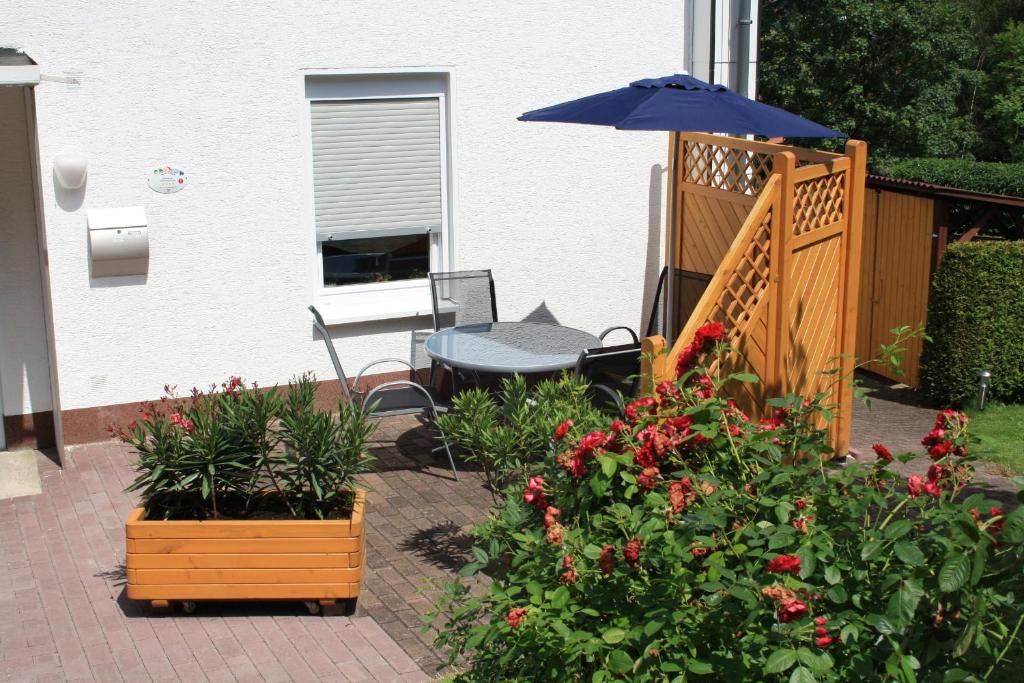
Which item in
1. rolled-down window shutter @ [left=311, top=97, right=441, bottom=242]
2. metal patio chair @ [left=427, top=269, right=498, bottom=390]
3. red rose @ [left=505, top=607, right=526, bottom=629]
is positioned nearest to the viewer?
red rose @ [left=505, top=607, right=526, bottom=629]

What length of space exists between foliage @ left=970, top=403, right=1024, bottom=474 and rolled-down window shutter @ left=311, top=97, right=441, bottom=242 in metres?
4.75

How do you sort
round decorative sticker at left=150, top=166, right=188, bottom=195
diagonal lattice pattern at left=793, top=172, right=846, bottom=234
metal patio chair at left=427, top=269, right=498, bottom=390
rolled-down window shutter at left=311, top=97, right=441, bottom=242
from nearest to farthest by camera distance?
diagonal lattice pattern at left=793, top=172, right=846, bottom=234 < round decorative sticker at left=150, top=166, right=188, bottom=195 < rolled-down window shutter at left=311, top=97, right=441, bottom=242 < metal patio chair at left=427, top=269, right=498, bottom=390

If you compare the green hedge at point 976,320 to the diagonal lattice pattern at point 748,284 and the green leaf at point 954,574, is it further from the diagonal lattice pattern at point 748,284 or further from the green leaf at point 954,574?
the green leaf at point 954,574

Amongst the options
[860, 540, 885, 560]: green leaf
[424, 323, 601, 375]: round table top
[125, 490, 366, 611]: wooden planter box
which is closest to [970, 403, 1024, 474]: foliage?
[424, 323, 601, 375]: round table top

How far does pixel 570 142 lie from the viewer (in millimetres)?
9961

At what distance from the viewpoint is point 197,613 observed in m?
5.94

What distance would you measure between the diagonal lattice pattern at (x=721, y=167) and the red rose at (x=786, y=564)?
613 cm

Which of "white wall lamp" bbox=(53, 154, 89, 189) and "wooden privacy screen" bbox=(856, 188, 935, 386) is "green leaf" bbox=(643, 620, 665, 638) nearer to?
"white wall lamp" bbox=(53, 154, 89, 189)

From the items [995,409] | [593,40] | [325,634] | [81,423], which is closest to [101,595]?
[325,634]

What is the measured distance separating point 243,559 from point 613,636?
3008 millimetres

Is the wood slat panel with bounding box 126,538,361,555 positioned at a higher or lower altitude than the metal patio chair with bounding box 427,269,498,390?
lower

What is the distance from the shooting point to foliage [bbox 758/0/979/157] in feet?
85.7

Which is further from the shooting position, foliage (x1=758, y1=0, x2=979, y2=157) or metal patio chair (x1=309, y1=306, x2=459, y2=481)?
foliage (x1=758, y1=0, x2=979, y2=157)

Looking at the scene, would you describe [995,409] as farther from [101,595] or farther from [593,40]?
[101,595]
